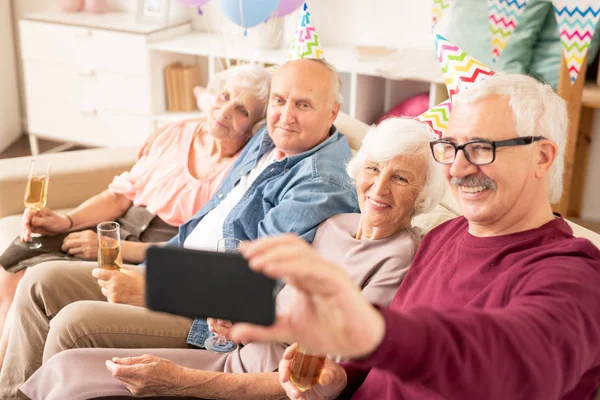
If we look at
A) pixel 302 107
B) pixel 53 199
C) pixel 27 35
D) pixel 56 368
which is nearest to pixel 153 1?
pixel 27 35

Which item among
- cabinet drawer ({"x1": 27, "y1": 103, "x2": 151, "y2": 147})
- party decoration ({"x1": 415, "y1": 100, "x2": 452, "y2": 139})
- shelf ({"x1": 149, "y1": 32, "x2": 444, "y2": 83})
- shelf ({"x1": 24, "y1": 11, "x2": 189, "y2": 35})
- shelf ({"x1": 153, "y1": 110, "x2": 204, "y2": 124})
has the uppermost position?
shelf ({"x1": 24, "y1": 11, "x2": 189, "y2": 35})

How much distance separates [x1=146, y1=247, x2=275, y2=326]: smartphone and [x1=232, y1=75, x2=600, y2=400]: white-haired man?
2 centimetres

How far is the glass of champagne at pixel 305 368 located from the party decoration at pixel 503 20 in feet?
7.11

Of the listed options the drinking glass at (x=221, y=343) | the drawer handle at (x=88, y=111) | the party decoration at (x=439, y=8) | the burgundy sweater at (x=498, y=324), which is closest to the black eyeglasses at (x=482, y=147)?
the burgundy sweater at (x=498, y=324)

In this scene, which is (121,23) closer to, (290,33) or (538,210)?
(290,33)

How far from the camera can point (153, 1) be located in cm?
427

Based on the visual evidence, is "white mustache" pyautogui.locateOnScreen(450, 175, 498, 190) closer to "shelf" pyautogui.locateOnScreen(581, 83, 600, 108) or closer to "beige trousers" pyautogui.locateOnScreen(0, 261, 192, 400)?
"beige trousers" pyautogui.locateOnScreen(0, 261, 192, 400)

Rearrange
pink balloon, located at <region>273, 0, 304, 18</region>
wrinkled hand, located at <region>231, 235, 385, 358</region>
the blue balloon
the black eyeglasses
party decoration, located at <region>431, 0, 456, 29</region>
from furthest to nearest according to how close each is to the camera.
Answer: party decoration, located at <region>431, 0, 456, 29</region> → pink balloon, located at <region>273, 0, 304, 18</region> → the blue balloon → the black eyeglasses → wrinkled hand, located at <region>231, 235, 385, 358</region>

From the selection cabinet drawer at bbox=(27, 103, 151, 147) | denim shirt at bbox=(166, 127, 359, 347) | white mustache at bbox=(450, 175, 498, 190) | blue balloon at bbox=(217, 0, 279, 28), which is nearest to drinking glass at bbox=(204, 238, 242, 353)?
denim shirt at bbox=(166, 127, 359, 347)

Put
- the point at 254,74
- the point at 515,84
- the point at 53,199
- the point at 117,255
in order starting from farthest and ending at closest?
the point at 53,199
the point at 254,74
the point at 117,255
the point at 515,84

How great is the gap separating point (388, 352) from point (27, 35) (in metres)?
3.93

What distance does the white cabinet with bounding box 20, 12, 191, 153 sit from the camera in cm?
413

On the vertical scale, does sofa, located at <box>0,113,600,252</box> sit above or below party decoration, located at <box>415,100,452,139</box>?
below

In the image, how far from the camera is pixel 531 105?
4.44 ft
